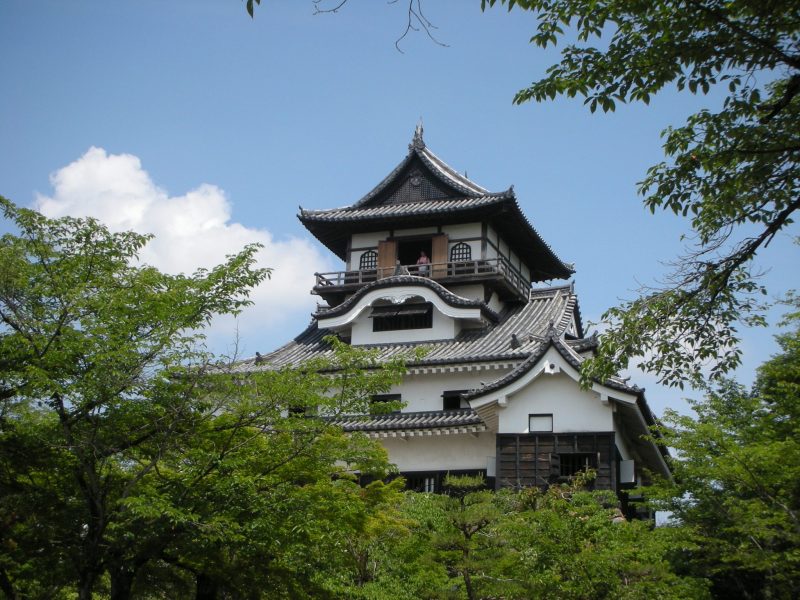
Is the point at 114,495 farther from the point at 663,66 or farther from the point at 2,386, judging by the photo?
the point at 663,66

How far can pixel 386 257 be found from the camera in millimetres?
29891

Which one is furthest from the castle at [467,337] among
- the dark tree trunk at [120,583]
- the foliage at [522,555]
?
the dark tree trunk at [120,583]

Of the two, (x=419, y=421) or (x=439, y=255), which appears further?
(x=439, y=255)

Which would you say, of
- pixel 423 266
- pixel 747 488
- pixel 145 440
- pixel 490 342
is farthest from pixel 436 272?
pixel 145 440

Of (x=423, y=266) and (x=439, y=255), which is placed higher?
(x=439, y=255)

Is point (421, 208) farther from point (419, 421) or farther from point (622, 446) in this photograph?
point (622, 446)

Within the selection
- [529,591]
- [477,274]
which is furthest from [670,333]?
[477,274]

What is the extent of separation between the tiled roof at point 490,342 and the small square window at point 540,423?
1.95 m

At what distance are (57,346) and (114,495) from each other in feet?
7.52

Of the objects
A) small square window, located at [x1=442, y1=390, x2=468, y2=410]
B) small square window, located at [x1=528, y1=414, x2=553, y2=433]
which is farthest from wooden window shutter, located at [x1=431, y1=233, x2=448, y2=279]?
small square window, located at [x1=528, y1=414, x2=553, y2=433]

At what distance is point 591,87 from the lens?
8719 mm

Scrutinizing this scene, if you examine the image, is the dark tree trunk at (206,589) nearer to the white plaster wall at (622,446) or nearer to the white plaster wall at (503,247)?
the white plaster wall at (622,446)

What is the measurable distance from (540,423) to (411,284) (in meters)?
6.77

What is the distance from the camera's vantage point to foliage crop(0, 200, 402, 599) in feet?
39.4
